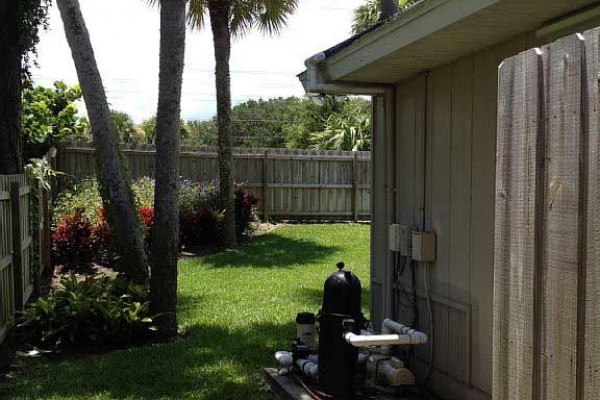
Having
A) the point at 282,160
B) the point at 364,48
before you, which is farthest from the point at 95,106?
the point at 282,160

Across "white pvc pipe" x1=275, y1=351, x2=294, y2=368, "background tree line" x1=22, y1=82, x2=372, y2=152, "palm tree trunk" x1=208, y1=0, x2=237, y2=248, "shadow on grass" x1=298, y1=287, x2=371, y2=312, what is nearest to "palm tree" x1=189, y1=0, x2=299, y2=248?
"palm tree trunk" x1=208, y1=0, x2=237, y2=248

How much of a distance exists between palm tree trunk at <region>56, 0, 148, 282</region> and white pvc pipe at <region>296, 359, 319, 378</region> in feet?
11.3

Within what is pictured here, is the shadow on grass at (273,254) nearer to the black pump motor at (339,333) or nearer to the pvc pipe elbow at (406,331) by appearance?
the pvc pipe elbow at (406,331)

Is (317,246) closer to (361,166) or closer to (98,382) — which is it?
(361,166)

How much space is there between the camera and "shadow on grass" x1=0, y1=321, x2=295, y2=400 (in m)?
5.31

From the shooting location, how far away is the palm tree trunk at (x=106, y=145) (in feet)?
26.2

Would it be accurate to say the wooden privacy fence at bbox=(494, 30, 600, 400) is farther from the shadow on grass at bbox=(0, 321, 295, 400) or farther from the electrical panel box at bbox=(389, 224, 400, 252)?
the shadow on grass at bbox=(0, 321, 295, 400)

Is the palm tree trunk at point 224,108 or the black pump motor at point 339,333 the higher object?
the palm tree trunk at point 224,108

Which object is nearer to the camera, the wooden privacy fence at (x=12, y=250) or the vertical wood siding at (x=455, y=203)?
the vertical wood siding at (x=455, y=203)

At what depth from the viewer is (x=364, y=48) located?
4.75 meters

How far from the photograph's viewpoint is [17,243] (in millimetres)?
7316

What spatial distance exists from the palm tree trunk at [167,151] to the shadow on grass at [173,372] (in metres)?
0.60

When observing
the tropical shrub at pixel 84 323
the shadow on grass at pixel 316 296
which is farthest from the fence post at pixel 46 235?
the shadow on grass at pixel 316 296

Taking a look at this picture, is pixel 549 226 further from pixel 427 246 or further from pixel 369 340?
pixel 427 246
